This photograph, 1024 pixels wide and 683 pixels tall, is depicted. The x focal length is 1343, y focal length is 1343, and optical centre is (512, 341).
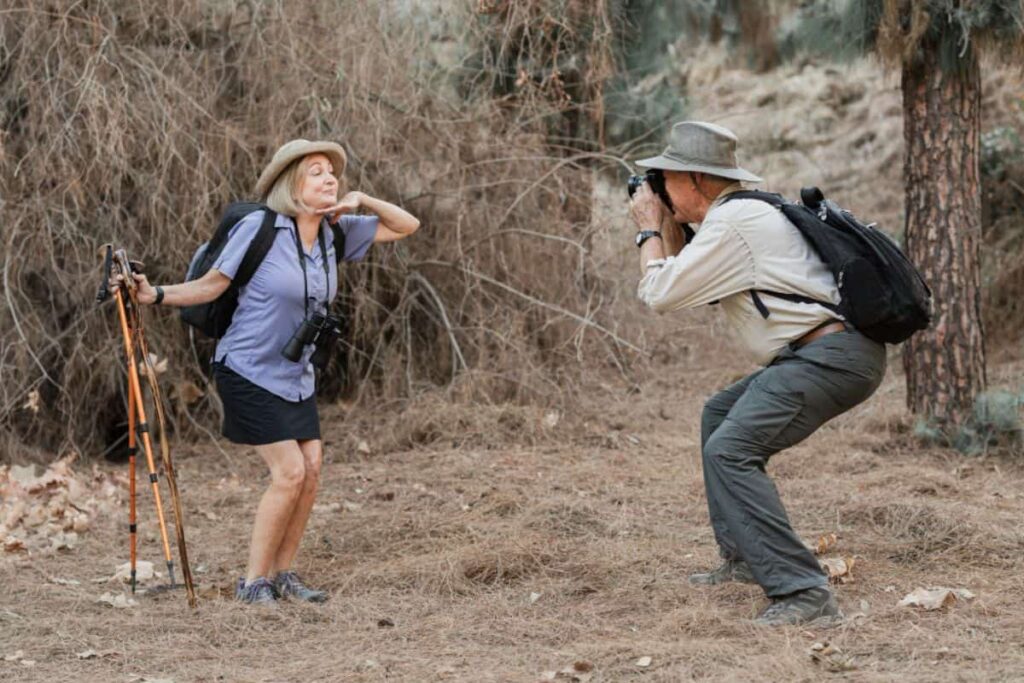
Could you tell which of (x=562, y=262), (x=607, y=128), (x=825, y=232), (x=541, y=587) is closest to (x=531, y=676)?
(x=541, y=587)

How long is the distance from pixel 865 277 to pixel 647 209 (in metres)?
0.91

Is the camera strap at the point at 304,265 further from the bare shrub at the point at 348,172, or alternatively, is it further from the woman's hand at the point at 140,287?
the bare shrub at the point at 348,172

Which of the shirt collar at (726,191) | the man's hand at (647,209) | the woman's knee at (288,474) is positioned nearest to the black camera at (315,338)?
the woman's knee at (288,474)

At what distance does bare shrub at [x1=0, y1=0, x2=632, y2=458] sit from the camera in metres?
8.48

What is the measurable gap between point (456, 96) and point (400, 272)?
1.34m

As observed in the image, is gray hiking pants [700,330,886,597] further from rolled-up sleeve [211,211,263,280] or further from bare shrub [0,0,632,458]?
bare shrub [0,0,632,458]

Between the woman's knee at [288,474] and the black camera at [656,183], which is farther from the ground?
the black camera at [656,183]

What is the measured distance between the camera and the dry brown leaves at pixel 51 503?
7.06 metres

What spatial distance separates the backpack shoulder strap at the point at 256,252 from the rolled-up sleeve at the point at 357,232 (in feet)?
1.49

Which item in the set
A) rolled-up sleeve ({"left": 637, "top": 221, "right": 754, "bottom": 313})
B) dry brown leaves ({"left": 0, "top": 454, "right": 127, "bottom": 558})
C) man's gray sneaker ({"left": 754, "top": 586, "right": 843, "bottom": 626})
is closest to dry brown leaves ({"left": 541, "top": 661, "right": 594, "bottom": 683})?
man's gray sneaker ({"left": 754, "top": 586, "right": 843, "bottom": 626})

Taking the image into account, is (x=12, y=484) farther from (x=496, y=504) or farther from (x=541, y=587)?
(x=541, y=587)

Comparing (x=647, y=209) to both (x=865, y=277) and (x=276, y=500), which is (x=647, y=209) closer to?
(x=865, y=277)

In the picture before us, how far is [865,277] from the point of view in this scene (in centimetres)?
492

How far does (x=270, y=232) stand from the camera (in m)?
5.80
